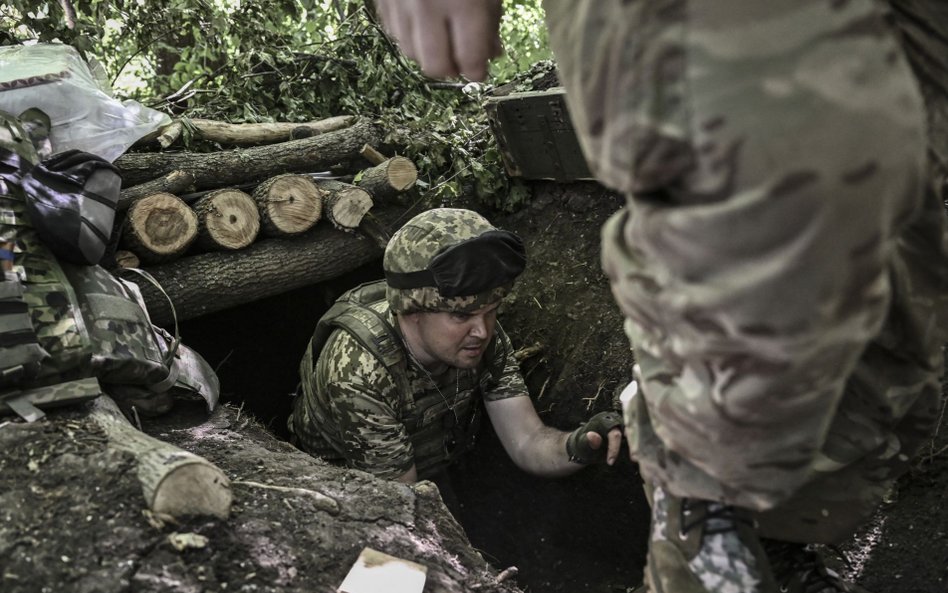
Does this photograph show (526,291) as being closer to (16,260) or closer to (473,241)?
(473,241)

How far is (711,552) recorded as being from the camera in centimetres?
148

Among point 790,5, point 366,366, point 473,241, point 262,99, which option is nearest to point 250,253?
point 366,366

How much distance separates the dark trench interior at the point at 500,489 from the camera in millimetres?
3984

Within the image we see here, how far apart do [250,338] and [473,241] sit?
7.62 feet

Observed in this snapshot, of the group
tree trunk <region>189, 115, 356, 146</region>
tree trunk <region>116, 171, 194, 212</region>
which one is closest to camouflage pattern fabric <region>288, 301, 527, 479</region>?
tree trunk <region>116, 171, 194, 212</region>

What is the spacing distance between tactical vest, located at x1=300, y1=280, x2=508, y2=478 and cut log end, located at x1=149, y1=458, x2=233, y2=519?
1444 mm

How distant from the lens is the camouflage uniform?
11.2 ft

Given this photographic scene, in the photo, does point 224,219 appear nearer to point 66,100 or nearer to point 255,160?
point 255,160

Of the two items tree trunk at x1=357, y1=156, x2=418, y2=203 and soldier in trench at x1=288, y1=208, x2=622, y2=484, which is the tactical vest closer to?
soldier in trench at x1=288, y1=208, x2=622, y2=484

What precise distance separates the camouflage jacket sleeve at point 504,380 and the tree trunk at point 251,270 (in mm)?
1103

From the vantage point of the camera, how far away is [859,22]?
35.6 inches

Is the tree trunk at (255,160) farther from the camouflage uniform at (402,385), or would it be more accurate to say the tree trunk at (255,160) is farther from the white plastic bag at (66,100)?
the camouflage uniform at (402,385)

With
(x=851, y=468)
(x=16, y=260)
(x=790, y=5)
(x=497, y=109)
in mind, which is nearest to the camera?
(x=790, y=5)


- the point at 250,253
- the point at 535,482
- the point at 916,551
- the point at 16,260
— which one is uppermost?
the point at 16,260
